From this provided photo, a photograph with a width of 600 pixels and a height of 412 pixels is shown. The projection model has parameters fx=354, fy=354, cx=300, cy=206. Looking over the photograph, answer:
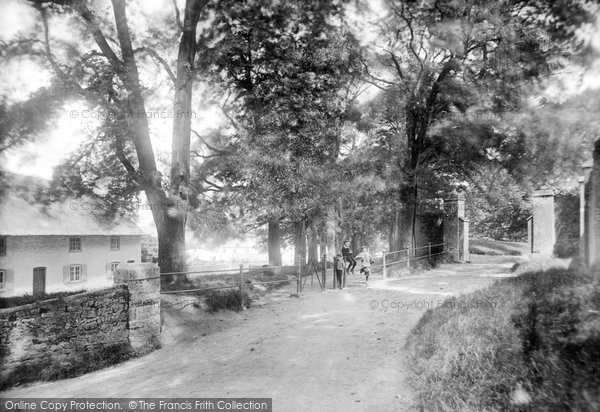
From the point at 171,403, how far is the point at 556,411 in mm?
4389

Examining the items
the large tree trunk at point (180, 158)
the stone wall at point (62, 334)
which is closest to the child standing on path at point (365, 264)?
the large tree trunk at point (180, 158)

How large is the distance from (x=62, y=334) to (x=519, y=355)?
8186 mm

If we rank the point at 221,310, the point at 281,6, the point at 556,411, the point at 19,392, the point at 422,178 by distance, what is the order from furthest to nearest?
the point at 422,178
the point at 281,6
the point at 221,310
the point at 19,392
the point at 556,411

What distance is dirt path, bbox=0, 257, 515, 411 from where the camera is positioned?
4.77 meters

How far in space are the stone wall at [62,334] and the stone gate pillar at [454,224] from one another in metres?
19.5

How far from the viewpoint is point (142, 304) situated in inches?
308

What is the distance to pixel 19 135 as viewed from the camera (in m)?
10.6

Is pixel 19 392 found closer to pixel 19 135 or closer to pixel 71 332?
pixel 71 332

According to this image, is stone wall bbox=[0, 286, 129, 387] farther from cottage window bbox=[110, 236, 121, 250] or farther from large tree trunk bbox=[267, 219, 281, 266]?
cottage window bbox=[110, 236, 121, 250]

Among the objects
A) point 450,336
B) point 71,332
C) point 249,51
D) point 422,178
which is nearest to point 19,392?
point 71,332

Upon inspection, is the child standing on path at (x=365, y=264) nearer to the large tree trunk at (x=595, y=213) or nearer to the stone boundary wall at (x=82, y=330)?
the large tree trunk at (x=595, y=213)

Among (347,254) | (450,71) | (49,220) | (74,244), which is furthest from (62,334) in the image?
(74,244)

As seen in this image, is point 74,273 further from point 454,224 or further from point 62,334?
point 454,224

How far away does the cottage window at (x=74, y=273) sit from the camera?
25.3 m
